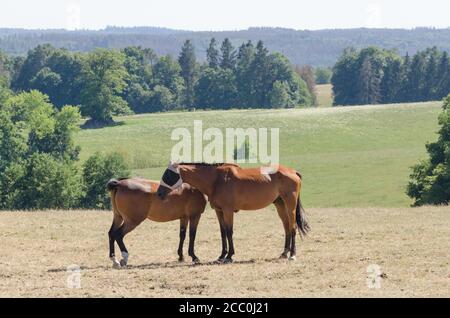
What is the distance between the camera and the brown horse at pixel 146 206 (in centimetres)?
1875

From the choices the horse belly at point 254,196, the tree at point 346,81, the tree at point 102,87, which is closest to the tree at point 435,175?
the horse belly at point 254,196

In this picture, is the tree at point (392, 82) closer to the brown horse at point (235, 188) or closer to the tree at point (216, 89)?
the tree at point (216, 89)

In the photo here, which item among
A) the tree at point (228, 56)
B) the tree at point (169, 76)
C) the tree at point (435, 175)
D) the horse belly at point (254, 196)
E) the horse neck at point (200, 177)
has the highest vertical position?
the horse neck at point (200, 177)

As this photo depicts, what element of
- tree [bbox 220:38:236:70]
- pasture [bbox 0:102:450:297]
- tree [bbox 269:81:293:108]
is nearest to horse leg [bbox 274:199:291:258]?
pasture [bbox 0:102:450:297]

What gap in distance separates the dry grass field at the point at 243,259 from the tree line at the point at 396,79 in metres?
122

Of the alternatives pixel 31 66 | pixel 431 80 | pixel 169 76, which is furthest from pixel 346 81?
pixel 31 66

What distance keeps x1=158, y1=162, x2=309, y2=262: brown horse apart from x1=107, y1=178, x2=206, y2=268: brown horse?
0.67 meters

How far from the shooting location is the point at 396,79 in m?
151

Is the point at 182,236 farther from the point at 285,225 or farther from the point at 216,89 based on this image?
the point at 216,89

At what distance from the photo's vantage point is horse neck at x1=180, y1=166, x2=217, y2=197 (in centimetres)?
1827

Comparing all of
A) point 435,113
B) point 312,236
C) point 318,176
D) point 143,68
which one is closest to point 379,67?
point 143,68

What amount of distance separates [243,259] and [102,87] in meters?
93.4

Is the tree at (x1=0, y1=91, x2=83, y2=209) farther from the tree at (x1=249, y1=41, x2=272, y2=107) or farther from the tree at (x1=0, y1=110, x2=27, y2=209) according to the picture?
the tree at (x1=249, y1=41, x2=272, y2=107)

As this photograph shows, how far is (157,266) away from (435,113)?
286 feet
